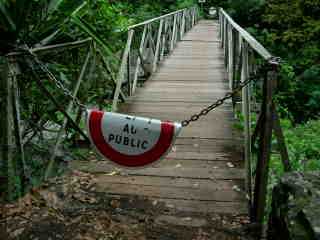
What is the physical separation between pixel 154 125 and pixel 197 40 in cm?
1064

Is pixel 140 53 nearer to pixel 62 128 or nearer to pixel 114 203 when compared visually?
pixel 62 128

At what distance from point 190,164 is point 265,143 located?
1.21 meters

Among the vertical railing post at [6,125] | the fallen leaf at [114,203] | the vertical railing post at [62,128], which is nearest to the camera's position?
the vertical railing post at [6,125]

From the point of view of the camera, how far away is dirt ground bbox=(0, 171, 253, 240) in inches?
102

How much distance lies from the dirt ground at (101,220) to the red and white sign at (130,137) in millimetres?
425

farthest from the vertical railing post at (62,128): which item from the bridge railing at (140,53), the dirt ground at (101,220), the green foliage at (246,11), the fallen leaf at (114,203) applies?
the green foliage at (246,11)

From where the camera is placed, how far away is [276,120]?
98.8 inches

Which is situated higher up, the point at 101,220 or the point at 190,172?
the point at 190,172

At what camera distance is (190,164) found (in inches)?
143

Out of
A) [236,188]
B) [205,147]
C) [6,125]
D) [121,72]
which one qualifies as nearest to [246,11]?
[121,72]

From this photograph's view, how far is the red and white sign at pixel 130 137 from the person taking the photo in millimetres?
2502

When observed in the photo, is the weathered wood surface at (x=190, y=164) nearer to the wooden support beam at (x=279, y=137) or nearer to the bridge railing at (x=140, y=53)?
the bridge railing at (x=140, y=53)

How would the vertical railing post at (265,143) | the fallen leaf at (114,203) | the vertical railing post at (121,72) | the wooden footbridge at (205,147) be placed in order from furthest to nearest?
1. the vertical railing post at (121,72)
2. the fallen leaf at (114,203)
3. the wooden footbridge at (205,147)
4. the vertical railing post at (265,143)

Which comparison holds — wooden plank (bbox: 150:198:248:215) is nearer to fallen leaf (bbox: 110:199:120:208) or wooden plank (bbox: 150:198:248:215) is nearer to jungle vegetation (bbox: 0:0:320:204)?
fallen leaf (bbox: 110:199:120:208)
